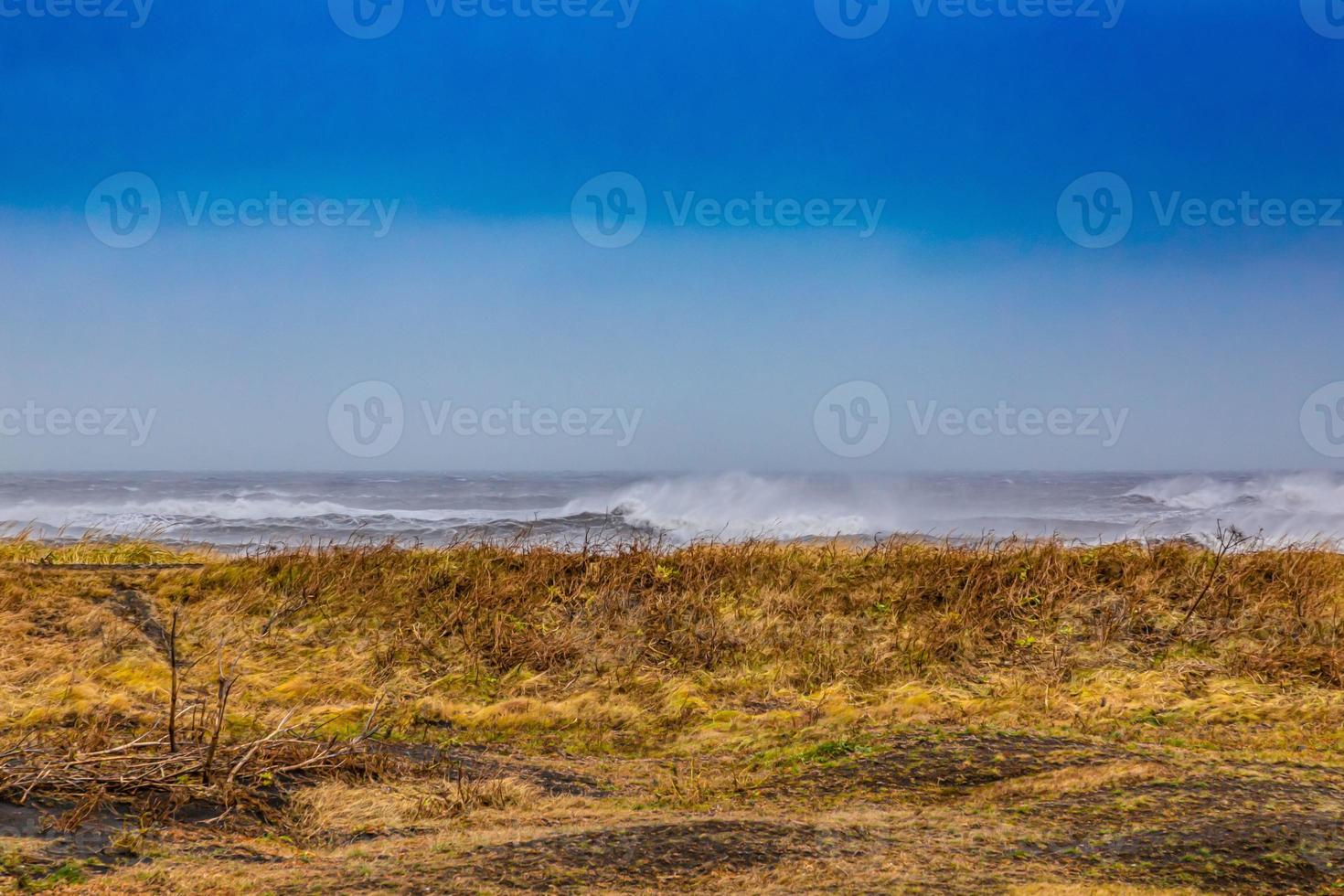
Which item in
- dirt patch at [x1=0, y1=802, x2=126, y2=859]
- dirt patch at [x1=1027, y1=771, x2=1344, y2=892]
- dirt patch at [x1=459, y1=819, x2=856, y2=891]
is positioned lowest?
dirt patch at [x1=0, y1=802, x2=126, y2=859]

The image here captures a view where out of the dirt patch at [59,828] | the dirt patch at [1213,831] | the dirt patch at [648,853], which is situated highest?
the dirt patch at [1213,831]

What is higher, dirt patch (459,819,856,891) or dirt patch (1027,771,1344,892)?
dirt patch (1027,771,1344,892)

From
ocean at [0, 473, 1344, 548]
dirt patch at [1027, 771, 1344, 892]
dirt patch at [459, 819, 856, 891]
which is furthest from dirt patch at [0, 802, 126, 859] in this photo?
ocean at [0, 473, 1344, 548]

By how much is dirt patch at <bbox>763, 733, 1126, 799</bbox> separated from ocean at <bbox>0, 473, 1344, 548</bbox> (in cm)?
1390

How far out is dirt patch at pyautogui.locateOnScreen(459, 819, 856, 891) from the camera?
4.37m

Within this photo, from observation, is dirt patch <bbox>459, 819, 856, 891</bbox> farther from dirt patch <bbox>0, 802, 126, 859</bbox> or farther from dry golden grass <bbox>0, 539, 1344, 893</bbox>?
dirt patch <bbox>0, 802, 126, 859</bbox>

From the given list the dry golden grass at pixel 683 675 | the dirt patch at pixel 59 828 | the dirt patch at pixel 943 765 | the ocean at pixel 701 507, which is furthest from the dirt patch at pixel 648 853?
the ocean at pixel 701 507

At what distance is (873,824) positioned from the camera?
5270mm

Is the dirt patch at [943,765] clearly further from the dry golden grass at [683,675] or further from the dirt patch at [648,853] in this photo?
the dirt patch at [648,853]

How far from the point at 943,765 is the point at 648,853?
2821 millimetres

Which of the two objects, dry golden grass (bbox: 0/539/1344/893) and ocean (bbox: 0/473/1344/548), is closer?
dry golden grass (bbox: 0/539/1344/893)

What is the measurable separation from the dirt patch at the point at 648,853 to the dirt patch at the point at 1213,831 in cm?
145

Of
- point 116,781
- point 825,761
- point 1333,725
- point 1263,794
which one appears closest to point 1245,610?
point 1333,725

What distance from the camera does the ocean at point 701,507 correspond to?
89.2 ft
